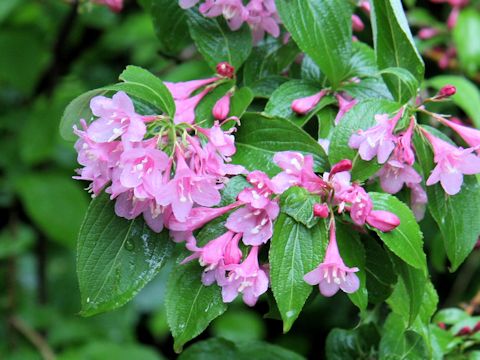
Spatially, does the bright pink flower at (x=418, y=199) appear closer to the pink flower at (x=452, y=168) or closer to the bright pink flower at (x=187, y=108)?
the pink flower at (x=452, y=168)

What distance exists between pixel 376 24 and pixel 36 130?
1437mm

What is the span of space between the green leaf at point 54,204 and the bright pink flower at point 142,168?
54.1 inches

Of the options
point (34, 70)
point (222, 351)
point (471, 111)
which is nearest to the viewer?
point (222, 351)

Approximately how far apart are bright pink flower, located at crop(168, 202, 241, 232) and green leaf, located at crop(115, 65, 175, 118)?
0.43ft

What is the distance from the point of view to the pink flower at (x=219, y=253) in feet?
3.30

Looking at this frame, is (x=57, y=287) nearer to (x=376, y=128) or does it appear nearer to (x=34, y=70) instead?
(x=34, y=70)

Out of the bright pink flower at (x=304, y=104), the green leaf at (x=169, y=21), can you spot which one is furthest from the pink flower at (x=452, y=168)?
the green leaf at (x=169, y=21)

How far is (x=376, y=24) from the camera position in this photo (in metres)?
1.15

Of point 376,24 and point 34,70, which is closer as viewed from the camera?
point 376,24

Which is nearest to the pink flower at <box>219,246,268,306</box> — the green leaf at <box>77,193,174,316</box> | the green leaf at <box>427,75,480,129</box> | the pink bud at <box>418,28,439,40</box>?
the green leaf at <box>77,193,174,316</box>

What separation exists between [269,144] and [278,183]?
0.09 metres

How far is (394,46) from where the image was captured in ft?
3.80

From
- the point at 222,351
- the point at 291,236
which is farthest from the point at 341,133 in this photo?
the point at 222,351

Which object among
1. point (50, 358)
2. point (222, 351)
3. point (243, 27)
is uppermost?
point (243, 27)
